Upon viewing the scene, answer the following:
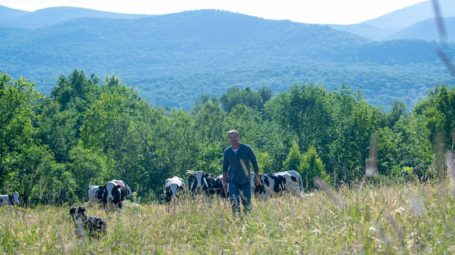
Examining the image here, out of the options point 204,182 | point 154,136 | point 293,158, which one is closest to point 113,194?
point 204,182

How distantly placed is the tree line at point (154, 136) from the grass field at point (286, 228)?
76.8 ft

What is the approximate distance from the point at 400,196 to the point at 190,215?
4.01 metres

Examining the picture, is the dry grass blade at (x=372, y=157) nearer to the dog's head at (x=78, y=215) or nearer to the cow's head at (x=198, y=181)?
the dog's head at (x=78, y=215)

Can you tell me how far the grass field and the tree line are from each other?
23396mm

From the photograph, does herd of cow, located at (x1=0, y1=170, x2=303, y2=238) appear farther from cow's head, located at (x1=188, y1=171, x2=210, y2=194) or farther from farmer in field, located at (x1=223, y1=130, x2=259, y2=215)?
farmer in field, located at (x1=223, y1=130, x2=259, y2=215)

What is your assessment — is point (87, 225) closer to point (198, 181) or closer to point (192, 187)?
point (192, 187)

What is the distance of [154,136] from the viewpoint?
160 ft

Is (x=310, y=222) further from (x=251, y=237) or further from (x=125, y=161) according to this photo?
(x=125, y=161)

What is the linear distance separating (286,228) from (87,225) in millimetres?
4804

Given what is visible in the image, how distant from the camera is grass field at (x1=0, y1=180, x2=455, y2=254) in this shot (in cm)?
448

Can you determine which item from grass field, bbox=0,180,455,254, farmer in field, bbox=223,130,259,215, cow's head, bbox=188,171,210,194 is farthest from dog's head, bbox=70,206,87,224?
cow's head, bbox=188,171,210,194

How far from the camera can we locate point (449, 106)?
51.0 m

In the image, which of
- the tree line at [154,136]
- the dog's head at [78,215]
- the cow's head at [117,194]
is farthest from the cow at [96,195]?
the tree line at [154,136]

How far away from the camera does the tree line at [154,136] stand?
128 feet
